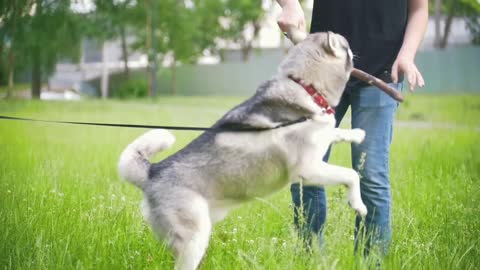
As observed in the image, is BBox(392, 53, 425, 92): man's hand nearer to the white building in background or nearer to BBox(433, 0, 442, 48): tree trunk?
the white building in background

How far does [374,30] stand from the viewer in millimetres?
2533

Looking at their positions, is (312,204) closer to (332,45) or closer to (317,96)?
(317,96)

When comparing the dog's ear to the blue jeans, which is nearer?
the dog's ear

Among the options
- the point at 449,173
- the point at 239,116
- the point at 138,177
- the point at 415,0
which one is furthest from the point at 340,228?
the point at 449,173

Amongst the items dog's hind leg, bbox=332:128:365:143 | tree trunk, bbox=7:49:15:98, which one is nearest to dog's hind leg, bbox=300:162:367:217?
dog's hind leg, bbox=332:128:365:143

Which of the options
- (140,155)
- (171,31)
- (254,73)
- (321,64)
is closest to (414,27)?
(321,64)

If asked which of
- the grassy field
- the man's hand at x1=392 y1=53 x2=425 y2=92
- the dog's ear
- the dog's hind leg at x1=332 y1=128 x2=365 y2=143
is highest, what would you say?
the dog's ear

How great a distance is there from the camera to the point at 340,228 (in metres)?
2.30

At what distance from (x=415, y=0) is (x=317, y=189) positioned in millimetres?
976

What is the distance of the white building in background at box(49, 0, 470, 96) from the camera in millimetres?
7813

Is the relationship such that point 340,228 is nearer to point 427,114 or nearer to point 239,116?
point 239,116

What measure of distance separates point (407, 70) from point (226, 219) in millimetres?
1461

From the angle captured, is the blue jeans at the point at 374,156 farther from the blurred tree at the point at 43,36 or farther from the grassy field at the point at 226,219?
the blurred tree at the point at 43,36

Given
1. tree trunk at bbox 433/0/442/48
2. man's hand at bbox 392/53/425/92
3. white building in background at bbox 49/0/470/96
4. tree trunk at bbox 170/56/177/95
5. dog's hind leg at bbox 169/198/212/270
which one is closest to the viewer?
dog's hind leg at bbox 169/198/212/270
